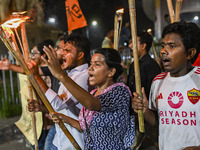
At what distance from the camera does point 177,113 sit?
1.85 metres

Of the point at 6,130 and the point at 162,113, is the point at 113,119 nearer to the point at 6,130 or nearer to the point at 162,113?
the point at 162,113

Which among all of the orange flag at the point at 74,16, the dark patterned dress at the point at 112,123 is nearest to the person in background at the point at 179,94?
the dark patterned dress at the point at 112,123

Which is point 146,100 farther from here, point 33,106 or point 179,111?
point 33,106

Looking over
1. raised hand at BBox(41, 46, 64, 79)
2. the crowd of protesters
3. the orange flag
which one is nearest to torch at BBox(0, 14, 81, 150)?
the crowd of protesters

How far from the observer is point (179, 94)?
1.86 m

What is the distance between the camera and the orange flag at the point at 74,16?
359 centimetres

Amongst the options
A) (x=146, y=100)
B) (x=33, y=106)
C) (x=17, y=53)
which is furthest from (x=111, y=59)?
(x=33, y=106)

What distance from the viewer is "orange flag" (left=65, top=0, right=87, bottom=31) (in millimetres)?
3588

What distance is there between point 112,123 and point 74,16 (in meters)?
2.11

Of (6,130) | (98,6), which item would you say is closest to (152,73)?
(6,130)

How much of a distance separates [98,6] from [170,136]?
11865 mm

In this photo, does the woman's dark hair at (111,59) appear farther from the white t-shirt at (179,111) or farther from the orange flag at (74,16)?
the orange flag at (74,16)

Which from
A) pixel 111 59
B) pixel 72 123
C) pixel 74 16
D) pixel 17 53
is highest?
pixel 74 16

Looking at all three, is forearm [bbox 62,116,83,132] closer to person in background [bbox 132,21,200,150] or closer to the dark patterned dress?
the dark patterned dress
